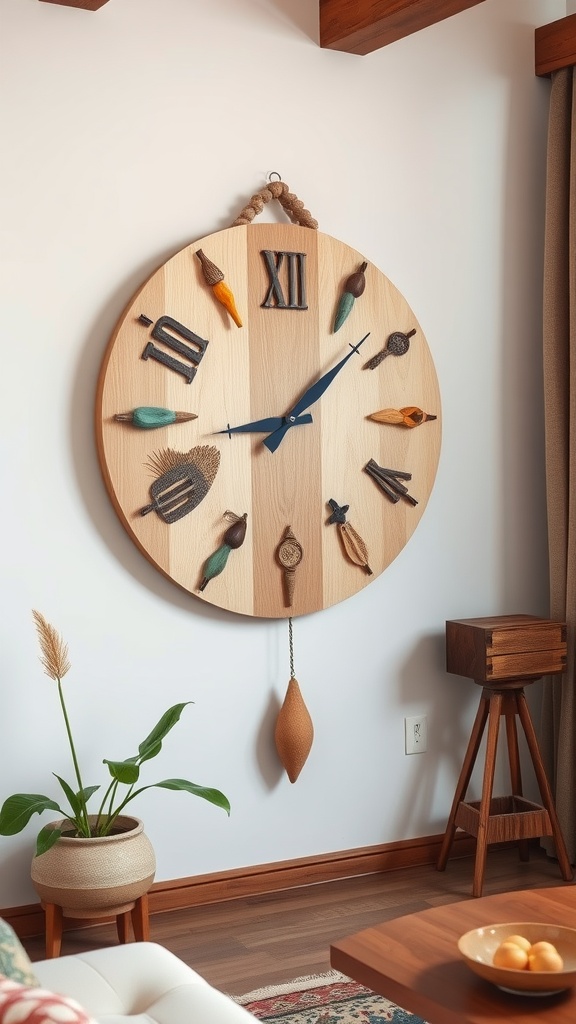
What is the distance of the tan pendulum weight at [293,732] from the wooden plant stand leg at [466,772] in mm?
488

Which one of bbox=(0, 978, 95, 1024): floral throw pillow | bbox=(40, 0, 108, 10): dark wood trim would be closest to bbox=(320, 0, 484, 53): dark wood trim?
bbox=(40, 0, 108, 10): dark wood trim

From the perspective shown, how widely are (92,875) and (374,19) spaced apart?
221cm

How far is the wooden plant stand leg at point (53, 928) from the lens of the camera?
2.46 meters

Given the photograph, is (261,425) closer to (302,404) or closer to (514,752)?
(302,404)

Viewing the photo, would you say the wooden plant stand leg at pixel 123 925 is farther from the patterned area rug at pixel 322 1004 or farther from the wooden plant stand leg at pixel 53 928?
the patterned area rug at pixel 322 1004

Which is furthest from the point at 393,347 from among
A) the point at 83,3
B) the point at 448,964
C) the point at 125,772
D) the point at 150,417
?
the point at 448,964

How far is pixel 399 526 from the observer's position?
3.17m

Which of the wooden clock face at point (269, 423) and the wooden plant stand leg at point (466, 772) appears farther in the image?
the wooden plant stand leg at point (466, 772)

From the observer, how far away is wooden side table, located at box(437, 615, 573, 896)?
9.93 ft

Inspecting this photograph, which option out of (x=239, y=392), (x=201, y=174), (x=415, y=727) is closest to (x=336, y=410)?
(x=239, y=392)

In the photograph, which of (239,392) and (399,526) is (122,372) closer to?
(239,392)

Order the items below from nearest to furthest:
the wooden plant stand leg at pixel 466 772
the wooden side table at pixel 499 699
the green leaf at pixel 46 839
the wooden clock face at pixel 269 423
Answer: the green leaf at pixel 46 839 < the wooden clock face at pixel 269 423 < the wooden side table at pixel 499 699 < the wooden plant stand leg at pixel 466 772

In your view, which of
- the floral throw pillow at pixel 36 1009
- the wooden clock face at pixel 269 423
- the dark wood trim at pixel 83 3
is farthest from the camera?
the wooden clock face at pixel 269 423

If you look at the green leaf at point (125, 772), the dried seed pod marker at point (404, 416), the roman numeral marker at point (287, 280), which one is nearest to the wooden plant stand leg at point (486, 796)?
the dried seed pod marker at point (404, 416)
